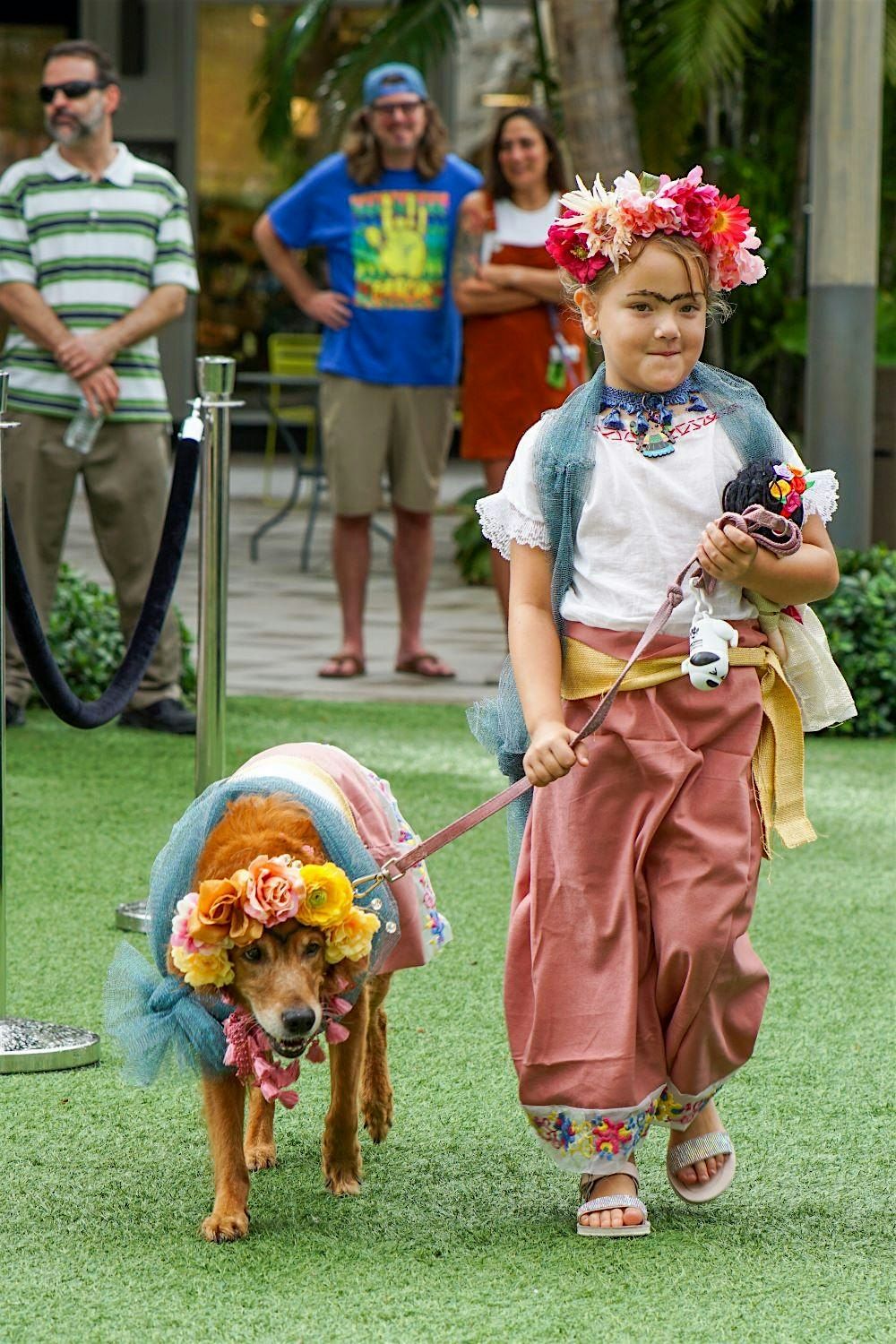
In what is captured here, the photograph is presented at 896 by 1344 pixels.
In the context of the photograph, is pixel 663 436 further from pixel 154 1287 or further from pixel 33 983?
pixel 33 983

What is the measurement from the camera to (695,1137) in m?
3.05

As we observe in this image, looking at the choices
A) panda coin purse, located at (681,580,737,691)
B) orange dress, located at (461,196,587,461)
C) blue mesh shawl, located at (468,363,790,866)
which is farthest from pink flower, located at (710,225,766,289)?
orange dress, located at (461,196,587,461)

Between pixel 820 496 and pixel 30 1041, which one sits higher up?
pixel 820 496

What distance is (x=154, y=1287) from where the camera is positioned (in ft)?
9.01

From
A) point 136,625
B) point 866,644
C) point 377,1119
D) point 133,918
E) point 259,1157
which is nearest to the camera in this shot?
point 259,1157

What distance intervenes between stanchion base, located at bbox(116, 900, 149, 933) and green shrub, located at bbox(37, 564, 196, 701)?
8.61 feet

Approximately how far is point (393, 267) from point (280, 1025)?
5079 millimetres

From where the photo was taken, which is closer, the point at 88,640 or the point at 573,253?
the point at 573,253

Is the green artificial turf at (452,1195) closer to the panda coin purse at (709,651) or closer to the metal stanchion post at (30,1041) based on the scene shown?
the metal stanchion post at (30,1041)

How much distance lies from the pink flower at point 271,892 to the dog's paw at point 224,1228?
493mm

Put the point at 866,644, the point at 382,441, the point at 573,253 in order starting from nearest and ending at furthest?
the point at 573,253 < the point at 866,644 < the point at 382,441

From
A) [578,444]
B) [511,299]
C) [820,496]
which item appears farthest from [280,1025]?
[511,299]

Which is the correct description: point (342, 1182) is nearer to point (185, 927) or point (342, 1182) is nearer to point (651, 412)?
point (185, 927)

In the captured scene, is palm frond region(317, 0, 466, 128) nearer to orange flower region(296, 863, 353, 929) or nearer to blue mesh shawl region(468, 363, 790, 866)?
blue mesh shawl region(468, 363, 790, 866)
